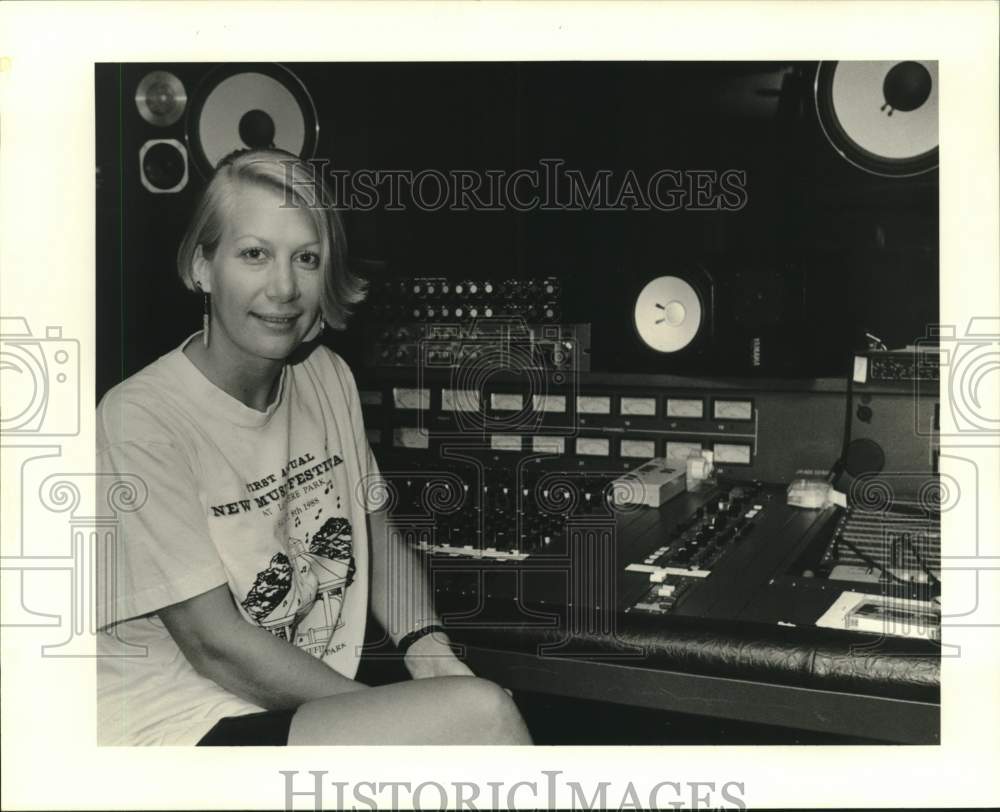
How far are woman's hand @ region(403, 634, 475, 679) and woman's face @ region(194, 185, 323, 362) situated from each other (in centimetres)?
61

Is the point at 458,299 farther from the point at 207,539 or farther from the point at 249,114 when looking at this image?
the point at 207,539

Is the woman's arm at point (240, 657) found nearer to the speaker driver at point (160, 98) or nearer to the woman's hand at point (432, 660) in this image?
the woman's hand at point (432, 660)

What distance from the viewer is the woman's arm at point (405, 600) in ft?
5.75

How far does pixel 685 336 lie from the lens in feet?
7.88

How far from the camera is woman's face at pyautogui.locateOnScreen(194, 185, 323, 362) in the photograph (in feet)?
5.64

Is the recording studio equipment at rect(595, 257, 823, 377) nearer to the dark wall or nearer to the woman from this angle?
the dark wall

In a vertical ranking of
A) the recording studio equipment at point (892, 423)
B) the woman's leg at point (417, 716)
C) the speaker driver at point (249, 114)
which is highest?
the speaker driver at point (249, 114)

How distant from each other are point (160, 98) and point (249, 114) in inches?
6.8

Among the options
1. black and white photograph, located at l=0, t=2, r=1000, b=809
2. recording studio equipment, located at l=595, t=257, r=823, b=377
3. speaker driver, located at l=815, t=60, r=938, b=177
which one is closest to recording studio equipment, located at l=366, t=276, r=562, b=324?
black and white photograph, located at l=0, t=2, r=1000, b=809

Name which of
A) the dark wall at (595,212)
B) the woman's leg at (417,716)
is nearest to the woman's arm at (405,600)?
the woman's leg at (417,716)

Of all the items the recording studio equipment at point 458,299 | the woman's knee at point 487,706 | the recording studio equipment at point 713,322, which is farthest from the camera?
the recording studio equipment at point 713,322

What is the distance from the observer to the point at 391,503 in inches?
74.9

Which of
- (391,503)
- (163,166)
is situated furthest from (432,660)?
(163,166)

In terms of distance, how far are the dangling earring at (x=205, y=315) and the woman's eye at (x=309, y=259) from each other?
0.61ft
